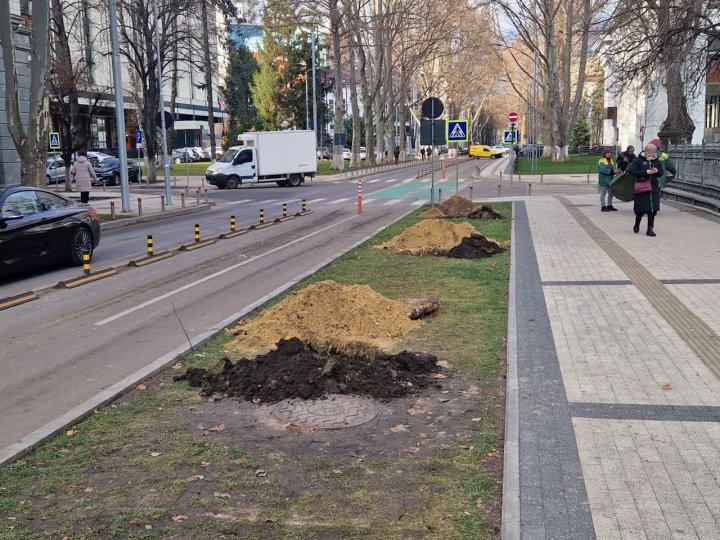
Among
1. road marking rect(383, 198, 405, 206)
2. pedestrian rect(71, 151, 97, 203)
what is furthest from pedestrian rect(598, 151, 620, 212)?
pedestrian rect(71, 151, 97, 203)

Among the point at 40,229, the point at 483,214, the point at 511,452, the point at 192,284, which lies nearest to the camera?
the point at 511,452

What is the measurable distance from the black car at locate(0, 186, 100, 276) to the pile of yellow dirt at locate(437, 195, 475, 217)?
10235mm

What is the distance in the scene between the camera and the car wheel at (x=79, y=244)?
13922mm

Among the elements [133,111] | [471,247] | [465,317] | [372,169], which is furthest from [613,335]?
[133,111]

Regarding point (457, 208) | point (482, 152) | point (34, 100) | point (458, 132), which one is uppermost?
point (34, 100)

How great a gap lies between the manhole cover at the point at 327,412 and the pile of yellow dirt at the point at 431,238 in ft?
27.1

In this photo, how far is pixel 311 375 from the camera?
6391mm

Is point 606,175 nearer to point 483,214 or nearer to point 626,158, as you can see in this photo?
point 626,158

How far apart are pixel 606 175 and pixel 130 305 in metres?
14.9

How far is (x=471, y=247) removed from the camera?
1406cm

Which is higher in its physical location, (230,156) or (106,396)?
(230,156)

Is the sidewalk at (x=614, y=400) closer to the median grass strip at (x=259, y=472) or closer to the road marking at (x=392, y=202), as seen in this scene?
the median grass strip at (x=259, y=472)

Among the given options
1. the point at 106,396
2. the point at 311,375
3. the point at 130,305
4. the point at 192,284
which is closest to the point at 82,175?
the point at 192,284

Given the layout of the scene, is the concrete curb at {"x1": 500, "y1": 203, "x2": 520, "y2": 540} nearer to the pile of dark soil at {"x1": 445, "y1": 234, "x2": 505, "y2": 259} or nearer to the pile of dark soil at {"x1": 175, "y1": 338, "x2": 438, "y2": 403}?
the pile of dark soil at {"x1": 175, "y1": 338, "x2": 438, "y2": 403}
